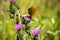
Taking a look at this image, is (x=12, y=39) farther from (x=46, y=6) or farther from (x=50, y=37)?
(x=46, y=6)

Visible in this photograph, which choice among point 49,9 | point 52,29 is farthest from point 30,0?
point 49,9

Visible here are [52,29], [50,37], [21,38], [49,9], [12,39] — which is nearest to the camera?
[21,38]

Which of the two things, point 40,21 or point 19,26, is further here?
point 40,21

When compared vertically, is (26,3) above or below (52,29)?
above

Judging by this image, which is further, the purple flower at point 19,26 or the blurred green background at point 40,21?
the blurred green background at point 40,21

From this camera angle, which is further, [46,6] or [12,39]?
[46,6]

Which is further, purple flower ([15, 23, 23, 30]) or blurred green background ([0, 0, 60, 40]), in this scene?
blurred green background ([0, 0, 60, 40])

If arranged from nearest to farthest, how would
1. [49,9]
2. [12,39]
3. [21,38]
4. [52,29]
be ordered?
[21,38] < [12,39] < [52,29] < [49,9]

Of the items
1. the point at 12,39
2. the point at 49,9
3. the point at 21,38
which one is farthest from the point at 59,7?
the point at 21,38
